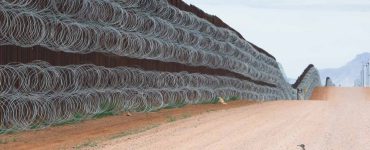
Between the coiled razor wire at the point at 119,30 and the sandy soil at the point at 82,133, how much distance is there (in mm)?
1764

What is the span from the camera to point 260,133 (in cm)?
1273

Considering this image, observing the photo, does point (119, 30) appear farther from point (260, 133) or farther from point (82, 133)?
point (260, 133)

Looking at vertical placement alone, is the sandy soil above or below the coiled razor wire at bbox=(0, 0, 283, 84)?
below

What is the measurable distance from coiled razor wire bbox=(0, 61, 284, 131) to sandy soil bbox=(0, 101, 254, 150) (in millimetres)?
410

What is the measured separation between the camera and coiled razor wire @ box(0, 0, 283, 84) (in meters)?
12.9

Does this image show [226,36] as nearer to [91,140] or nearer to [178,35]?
[178,35]

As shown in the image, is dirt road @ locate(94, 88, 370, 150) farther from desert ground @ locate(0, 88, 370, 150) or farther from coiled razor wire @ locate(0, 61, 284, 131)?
coiled razor wire @ locate(0, 61, 284, 131)

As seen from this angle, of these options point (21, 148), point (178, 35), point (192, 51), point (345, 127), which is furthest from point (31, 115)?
point (192, 51)

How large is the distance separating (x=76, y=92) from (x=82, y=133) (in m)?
2.10

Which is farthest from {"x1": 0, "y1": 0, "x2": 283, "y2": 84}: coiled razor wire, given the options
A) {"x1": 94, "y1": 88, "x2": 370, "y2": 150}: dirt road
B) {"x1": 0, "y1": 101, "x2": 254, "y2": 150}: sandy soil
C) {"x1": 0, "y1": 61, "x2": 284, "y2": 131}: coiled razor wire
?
{"x1": 94, "y1": 88, "x2": 370, "y2": 150}: dirt road

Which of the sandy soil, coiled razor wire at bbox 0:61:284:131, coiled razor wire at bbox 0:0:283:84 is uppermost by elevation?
coiled razor wire at bbox 0:0:283:84

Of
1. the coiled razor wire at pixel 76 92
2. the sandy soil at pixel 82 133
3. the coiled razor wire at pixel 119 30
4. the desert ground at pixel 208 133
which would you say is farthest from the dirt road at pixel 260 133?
the coiled razor wire at pixel 119 30

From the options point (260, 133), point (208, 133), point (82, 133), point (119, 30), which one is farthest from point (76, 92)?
point (260, 133)

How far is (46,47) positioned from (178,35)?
822 cm
